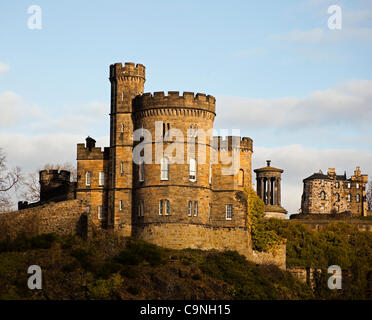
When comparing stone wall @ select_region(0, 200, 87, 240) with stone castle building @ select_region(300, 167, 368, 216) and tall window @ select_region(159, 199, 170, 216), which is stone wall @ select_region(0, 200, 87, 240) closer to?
tall window @ select_region(159, 199, 170, 216)

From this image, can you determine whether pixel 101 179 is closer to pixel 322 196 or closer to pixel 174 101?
pixel 174 101

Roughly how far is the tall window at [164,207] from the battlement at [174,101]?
8205 millimetres

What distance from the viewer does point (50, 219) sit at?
73.2 metres

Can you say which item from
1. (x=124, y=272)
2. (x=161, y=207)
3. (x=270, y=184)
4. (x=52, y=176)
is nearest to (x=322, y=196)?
(x=270, y=184)

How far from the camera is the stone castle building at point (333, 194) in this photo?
136 meters

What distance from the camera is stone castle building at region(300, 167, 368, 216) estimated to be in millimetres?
136000

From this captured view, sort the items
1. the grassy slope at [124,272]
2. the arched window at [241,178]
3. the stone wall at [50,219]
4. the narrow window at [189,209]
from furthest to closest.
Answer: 1. the arched window at [241,178]
2. the narrow window at [189,209]
3. the stone wall at [50,219]
4. the grassy slope at [124,272]

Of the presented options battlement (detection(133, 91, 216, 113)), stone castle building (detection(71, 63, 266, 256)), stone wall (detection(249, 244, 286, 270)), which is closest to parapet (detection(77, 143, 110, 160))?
stone castle building (detection(71, 63, 266, 256))

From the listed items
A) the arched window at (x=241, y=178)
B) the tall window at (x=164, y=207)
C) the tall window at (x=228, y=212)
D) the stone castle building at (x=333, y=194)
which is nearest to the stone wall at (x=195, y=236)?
the tall window at (x=164, y=207)

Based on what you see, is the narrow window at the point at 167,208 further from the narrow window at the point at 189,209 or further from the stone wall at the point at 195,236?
the narrow window at the point at 189,209

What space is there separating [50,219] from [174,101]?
568 inches

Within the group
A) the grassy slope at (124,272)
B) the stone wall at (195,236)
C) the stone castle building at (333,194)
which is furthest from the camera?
the stone castle building at (333,194)

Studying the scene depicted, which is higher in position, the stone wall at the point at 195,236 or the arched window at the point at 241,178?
the arched window at the point at 241,178
